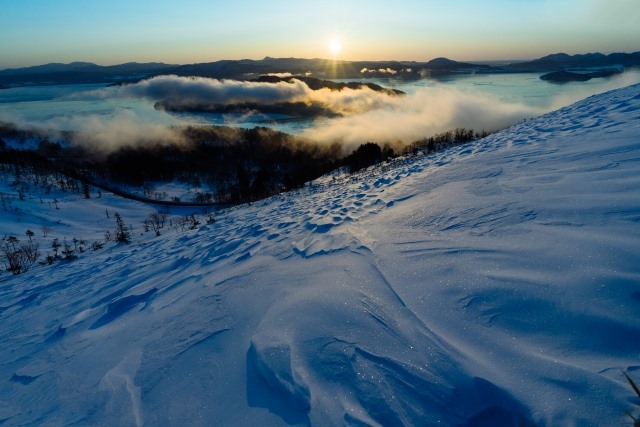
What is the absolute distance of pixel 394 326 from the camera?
11.8 feet

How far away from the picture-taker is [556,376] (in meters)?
2.52

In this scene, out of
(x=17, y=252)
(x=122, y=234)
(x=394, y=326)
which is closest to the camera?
(x=394, y=326)

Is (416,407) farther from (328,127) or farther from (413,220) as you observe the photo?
(328,127)

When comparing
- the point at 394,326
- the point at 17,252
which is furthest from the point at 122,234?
the point at 394,326

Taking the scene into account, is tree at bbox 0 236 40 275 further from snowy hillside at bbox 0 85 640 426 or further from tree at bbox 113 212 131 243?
snowy hillside at bbox 0 85 640 426

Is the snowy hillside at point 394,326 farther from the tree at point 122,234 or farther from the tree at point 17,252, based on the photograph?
the tree at point 17,252

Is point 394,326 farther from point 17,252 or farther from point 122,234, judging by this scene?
point 17,252

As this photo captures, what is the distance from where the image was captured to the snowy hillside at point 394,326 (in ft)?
8.67

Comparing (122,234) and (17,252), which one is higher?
(122,234)

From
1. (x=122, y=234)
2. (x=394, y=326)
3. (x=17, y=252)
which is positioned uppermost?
(x=394, y=326)

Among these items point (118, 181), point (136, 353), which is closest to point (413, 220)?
point (136, 353)

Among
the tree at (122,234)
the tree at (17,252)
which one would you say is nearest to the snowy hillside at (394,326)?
the tree at (122,234)

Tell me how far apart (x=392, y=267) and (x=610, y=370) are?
8.63 feet

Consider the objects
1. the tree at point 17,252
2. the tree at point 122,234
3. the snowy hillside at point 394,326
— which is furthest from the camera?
the tree at point 17,252
